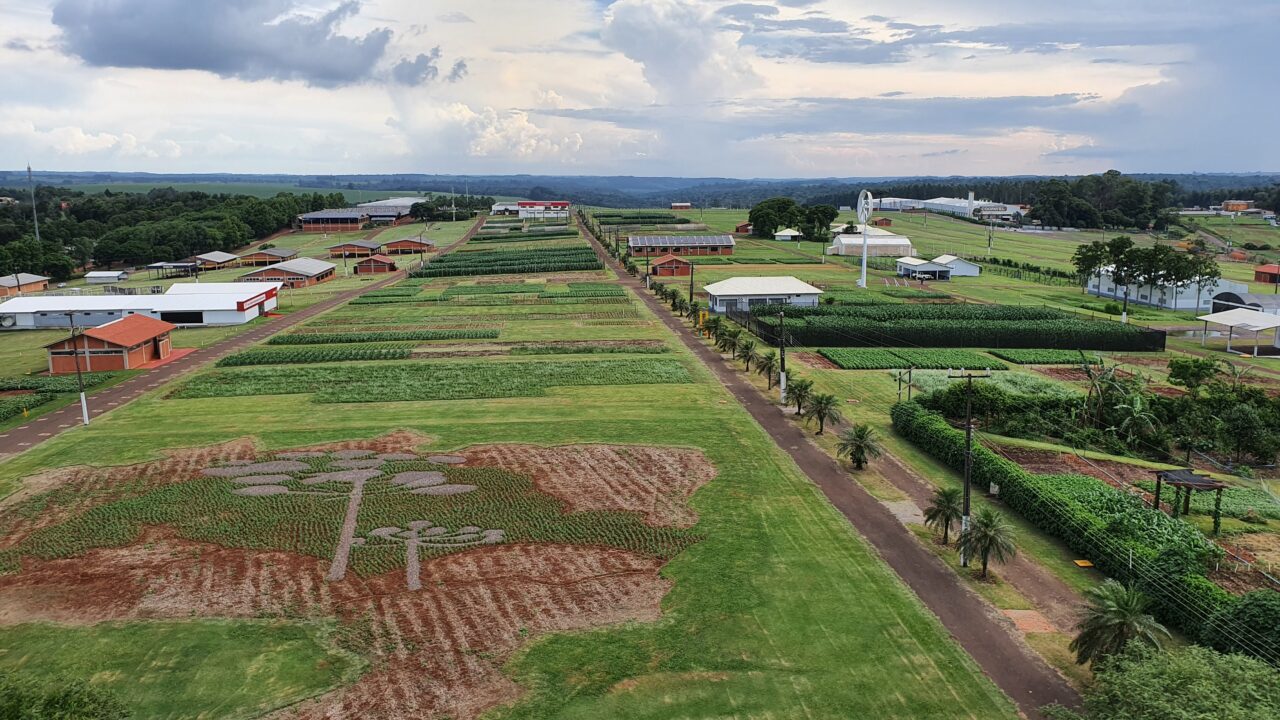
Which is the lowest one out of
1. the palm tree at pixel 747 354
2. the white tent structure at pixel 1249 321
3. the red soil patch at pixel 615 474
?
the red soil patch at pixel 615 474

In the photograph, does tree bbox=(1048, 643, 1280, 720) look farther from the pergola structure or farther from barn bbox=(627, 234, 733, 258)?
barn bbox=(627, 234, 733, 258)

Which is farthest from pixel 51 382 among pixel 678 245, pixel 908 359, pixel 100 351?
pixel 678 245

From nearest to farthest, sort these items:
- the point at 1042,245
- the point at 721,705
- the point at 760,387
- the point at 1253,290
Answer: the point at 721,705
the point at 760,387
the point at 1253,290
the point at 1042,245

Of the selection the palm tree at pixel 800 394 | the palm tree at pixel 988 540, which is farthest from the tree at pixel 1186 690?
the palm tree at pixel 800 394

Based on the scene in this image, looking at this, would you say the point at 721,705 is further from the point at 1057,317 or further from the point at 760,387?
the point at 1057,317

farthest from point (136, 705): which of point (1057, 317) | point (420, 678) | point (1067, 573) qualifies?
point (1057, 317)

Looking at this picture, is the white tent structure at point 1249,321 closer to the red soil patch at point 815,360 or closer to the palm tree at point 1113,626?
the red soil patch at point 815,360

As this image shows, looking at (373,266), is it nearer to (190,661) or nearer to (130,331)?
Answer: (130,331)
